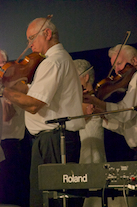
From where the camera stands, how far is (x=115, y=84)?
2.16m

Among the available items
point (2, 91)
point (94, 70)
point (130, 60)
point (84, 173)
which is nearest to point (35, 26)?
point (2, 91)

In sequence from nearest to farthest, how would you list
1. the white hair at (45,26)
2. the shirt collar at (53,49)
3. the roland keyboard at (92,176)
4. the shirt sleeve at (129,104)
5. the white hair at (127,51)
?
the roland keyboard at (92,176) < the shirt collar at (53,49) < the white hair at (45,26) < the shirt sleeve at (129,104) < the white hair at (127,51)

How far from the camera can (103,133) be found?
2189 millimetres

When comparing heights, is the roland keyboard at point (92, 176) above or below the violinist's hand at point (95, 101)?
below

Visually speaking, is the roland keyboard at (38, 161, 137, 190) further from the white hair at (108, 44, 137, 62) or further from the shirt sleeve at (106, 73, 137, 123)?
the white hair at (108, 44, 137, 62)

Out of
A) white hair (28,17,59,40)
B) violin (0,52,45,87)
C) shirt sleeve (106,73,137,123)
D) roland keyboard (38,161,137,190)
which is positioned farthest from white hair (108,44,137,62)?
roland keyboard (38,161,137,190)

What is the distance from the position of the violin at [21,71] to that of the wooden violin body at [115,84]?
2.06ft

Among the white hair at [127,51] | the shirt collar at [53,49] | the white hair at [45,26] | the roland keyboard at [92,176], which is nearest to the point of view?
the roland keyboard at [92,176]

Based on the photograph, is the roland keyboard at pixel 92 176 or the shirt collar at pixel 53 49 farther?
the shirt collar at pixel 53 49

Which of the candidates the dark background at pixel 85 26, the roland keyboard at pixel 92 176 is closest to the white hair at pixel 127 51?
the dark background at pixel 85 26

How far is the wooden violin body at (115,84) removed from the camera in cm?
212

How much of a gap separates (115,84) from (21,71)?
77 cm

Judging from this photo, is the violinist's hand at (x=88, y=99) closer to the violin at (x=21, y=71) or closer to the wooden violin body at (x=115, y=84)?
the wooden violin body at (x=115, y=84)

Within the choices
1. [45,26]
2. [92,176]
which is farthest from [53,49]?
[92,176]
